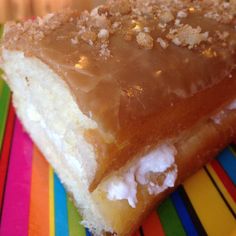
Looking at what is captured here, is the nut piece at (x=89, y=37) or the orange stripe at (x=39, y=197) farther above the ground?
the nut piece at (x=89, y=37)

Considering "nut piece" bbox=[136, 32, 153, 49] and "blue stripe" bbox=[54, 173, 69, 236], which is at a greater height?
"nut piece" bbox=[136, 32, 153, 49]

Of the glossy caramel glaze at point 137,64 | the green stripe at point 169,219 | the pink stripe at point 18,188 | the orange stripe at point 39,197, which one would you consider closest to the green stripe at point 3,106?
the pink stripe at point 18,188

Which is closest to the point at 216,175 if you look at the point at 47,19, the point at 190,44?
the point at 190,44

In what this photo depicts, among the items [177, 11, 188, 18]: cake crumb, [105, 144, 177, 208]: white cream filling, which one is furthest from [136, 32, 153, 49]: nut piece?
[105, 144, 177, 208]: white cream filling

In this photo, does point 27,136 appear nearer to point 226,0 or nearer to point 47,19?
point 47,19

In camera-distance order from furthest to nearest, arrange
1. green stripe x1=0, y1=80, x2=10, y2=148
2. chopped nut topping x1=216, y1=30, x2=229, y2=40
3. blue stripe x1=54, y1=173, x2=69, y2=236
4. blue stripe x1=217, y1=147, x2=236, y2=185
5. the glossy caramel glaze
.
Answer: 1. green stripe x1=0, y1=80, x2=10, y2=148
2. blue stripe x1=217, y1=147, x2=236, y2=185
3. chopped nut topping x1=216, y1=30, x2=229, y2=40
4. blue stripe x1=54, y1=173, x2=69, y2=236
5. the glossy caramel glaze

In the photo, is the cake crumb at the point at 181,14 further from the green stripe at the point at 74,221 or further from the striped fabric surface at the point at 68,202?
the green stripe at the point at 74,221

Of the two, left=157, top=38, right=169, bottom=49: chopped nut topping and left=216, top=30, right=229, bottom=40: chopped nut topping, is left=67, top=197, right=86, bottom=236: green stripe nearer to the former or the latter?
left=157, top=38, right=169, bottom=49: chopped nut topping
